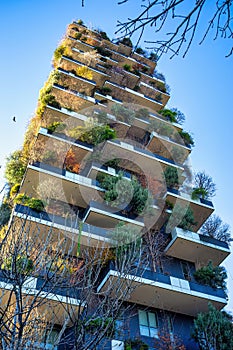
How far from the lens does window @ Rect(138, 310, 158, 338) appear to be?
14.7 meters

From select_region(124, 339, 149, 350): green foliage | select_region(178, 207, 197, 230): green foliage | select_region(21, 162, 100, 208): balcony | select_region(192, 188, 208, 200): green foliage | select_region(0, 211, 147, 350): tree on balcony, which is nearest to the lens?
select_region(0, 211, 147, 350): tree on balcony

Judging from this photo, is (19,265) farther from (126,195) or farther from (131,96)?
(131,96)

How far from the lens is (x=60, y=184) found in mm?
18125

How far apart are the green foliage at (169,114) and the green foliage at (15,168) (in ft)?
42.3

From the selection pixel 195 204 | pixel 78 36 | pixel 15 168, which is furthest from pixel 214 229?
pixel 78 36

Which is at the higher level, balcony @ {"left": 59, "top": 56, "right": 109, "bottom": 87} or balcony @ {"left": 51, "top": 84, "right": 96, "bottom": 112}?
balcony @ {"left": 59, "top": 56, "right": 109, "bottom": 87}

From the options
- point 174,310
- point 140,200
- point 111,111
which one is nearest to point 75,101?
point 111,111

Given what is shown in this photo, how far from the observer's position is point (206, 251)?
1833 cm

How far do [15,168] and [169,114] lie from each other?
45.8ft

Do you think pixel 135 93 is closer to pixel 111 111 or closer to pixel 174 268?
pixel 111 111

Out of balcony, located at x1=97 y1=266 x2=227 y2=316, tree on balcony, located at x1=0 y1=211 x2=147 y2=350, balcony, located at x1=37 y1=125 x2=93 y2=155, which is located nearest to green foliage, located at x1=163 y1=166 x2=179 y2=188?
balcony, located at x1=37 y1=125 x2=93 y2=155

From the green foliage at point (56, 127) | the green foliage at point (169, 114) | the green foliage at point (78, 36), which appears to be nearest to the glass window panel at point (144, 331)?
the green foliage at point (56, 127)

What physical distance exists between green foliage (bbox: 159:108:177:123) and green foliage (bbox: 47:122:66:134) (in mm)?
9935

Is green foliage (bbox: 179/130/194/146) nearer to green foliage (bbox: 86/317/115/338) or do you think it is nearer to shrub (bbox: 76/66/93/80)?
shrub (bbox: 76/66/93/80)
